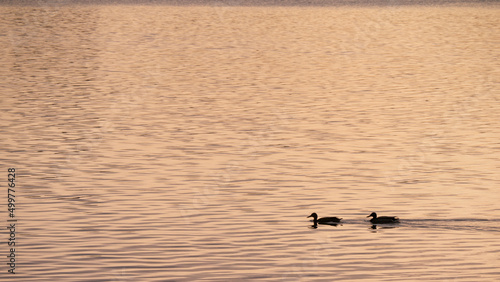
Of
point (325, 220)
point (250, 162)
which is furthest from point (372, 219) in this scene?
point (250, 162)

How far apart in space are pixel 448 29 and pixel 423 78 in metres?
42.7

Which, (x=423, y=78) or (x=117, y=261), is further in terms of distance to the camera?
(x=423, y=78)

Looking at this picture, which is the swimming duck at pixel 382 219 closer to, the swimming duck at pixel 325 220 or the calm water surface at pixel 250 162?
the calm water surface at pixel 250 162

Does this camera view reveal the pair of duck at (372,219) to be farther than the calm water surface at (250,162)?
Yes

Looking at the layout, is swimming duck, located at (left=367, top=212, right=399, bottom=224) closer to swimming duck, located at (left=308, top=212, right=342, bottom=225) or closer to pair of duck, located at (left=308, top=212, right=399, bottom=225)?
pair of duck, located at (left=308, top=212, right=399, bottom=225)

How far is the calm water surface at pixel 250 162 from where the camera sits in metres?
24.9

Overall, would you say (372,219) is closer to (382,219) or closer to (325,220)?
(382,219)

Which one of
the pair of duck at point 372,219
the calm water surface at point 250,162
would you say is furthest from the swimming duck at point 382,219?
the calm water surface at point 250,162

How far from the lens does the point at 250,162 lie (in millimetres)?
37281

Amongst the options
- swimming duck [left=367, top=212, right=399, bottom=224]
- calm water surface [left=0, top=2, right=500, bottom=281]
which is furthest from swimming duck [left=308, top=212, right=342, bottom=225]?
swimming duck [left=367, top=212, right=399, bottom=224]

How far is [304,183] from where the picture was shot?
3356 cm

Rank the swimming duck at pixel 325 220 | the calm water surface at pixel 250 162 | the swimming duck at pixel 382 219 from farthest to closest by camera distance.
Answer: the swimming duck at pixel 325 220, the swimming duck at pixel 382 219, the calm water surface at pixel 250 162

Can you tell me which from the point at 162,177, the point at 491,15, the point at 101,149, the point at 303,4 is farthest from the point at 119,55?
the point at 303,4

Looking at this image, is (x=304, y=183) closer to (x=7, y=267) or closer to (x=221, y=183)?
(x=221, y=183)
